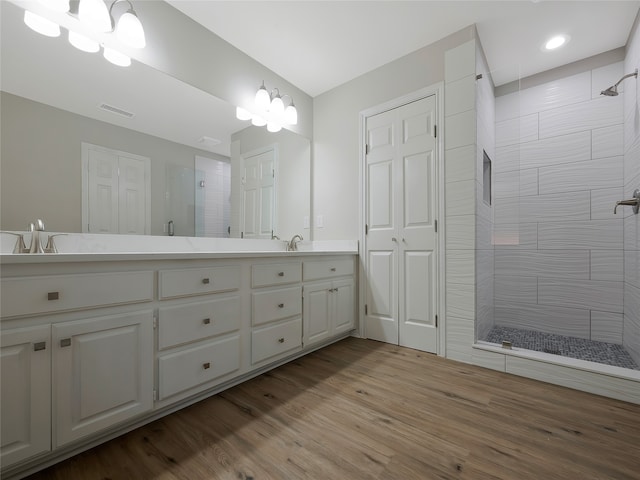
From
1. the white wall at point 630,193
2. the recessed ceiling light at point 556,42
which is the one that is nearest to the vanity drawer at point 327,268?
the white wall at point 630,193

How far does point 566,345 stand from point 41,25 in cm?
387

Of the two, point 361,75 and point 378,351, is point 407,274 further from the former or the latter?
point 361,75

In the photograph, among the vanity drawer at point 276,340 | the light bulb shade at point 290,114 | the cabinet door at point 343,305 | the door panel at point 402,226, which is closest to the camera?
the vanity drawer at point 276,340

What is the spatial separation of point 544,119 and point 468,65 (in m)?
1.06

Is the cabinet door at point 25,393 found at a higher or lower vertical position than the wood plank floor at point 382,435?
higher

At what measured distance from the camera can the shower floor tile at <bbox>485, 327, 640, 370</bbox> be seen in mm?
1937

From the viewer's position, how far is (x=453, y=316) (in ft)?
6.86

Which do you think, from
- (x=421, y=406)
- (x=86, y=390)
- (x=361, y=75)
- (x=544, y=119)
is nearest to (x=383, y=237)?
(x=421, y=406)

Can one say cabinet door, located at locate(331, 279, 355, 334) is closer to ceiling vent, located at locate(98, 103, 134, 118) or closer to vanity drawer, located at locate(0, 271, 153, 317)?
vanity drawer, located at locate(0, 271, 153, 317)

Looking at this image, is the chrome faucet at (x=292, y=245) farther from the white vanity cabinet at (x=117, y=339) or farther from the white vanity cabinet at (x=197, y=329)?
the white vanity cabinet at (x=197, y=329)

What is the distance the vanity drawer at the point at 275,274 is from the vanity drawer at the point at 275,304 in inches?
2.2

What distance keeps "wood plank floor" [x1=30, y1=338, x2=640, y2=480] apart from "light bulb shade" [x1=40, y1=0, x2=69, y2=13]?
204cm

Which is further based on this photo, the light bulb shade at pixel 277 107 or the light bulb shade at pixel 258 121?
the light bulb shade at pixel 277 107

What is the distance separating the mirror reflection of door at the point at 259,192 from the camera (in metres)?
2.36
